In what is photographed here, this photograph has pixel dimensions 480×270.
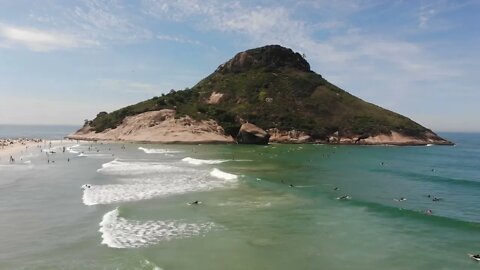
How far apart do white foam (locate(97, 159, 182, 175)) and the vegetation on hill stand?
68424 millimetres

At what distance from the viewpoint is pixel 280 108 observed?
167500 mm

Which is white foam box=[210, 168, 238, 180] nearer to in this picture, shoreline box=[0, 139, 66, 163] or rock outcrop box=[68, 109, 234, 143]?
shoreline box=[0, 139, 66, 163]

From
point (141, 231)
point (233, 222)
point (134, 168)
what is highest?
point (134, 168)

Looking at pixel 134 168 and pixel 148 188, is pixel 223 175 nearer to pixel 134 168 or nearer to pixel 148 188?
pixel 148 188

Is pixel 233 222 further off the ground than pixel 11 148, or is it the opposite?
pixel 11 148

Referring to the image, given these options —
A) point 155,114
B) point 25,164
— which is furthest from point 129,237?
point 155,114

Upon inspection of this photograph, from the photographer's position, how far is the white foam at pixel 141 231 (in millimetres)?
27344

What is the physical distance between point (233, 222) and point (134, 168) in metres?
38.7

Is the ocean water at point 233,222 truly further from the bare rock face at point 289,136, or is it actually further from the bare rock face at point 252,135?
the bare rock face at point 289,136

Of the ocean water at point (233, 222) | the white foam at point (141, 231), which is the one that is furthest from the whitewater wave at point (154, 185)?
the white foam at point (141, 231)

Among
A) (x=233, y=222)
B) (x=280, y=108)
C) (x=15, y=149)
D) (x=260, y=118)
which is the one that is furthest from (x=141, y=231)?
(x=280, y=108)

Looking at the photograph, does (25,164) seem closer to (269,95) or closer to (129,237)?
(129,237)

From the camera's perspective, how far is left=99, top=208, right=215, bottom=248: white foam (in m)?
27.3

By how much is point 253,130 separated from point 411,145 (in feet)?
191
